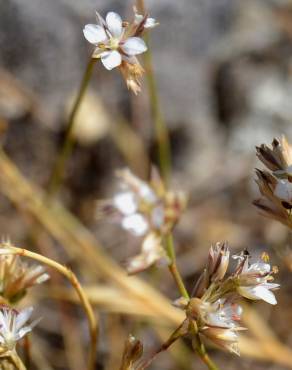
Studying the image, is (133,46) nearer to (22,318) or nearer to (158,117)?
(22,318)

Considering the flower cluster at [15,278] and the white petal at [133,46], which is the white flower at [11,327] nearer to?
the flower cluster at [15,278]

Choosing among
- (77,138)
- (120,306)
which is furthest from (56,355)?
(77,138)

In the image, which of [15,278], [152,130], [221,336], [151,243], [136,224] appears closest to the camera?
[221,336]

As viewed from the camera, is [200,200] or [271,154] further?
[200,200]

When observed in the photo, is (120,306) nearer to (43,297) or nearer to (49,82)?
(43,297)

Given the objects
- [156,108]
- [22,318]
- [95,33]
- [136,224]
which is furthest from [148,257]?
[156,108]

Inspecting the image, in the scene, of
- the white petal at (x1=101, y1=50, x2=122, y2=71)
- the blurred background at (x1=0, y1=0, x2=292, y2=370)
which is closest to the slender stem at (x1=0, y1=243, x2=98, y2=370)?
the white petal at (x1=101, y1=50, x2=122, y2=71)
